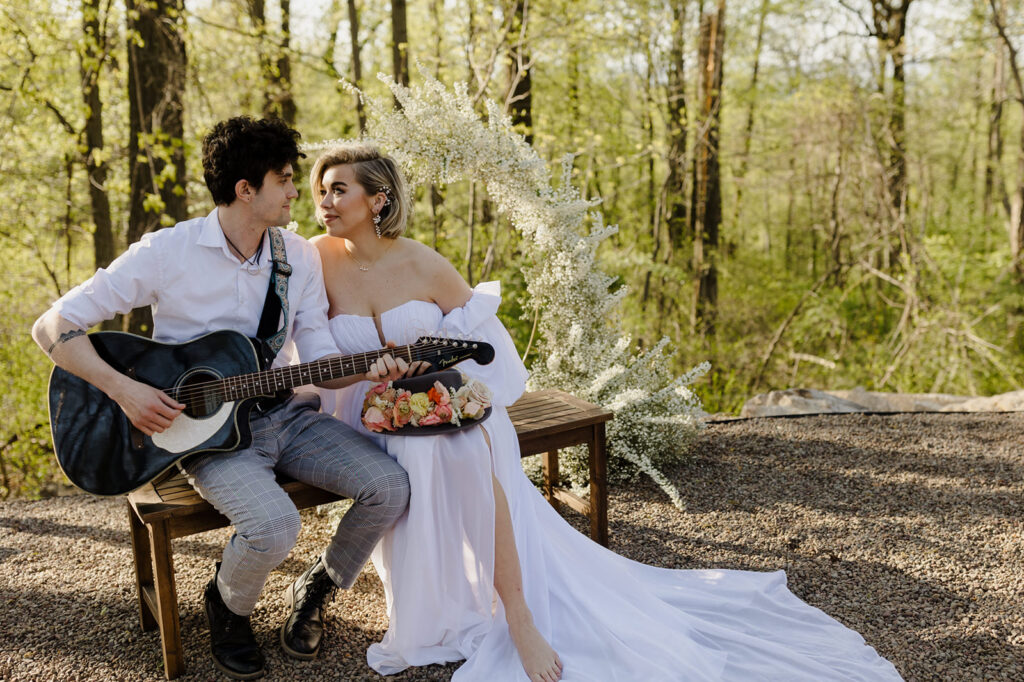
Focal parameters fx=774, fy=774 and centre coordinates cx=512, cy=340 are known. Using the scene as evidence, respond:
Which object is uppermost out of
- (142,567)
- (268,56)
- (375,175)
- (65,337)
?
(268,56)

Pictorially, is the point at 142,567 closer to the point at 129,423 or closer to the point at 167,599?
the point at 167,599

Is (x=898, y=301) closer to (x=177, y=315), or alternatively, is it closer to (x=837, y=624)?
(x=837, y=624)

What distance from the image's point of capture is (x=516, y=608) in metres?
2.66

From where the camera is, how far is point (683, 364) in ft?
26.4

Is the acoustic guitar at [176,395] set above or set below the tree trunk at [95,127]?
below

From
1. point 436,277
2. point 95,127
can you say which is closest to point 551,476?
point 436,277

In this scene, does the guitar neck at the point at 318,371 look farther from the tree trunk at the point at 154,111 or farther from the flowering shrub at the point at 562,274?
the tree trunk at the point at 154,111

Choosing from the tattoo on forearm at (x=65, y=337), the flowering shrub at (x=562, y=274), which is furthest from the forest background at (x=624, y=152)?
the tattoo on forearm at (x=65, y=337)

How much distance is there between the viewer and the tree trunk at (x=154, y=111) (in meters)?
5.80

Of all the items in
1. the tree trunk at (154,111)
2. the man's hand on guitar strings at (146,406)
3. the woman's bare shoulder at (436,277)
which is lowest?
the man's hand on guitar strings at (146,406)

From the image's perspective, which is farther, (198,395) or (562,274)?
(562,274)

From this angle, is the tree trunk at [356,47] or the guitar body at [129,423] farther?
the tree trunk at [356,47]

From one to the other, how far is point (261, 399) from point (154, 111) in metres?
4.05

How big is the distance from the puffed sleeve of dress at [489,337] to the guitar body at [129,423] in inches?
31.3
